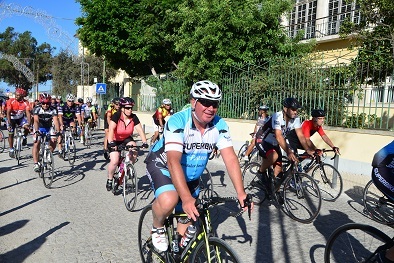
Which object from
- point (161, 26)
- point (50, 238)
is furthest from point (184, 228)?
point (161, 26)

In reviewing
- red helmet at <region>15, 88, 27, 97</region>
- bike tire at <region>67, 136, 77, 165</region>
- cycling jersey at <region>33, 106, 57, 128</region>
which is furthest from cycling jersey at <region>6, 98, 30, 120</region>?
cycling jersey at <region>33, 106, 57, 128</region>

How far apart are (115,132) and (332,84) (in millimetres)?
6572

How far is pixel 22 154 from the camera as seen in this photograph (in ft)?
40.4

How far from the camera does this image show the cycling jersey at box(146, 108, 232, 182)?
10.4ft

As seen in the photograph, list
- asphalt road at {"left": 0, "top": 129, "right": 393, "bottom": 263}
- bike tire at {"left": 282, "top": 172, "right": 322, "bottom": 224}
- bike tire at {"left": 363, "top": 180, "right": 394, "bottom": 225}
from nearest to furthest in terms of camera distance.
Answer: asphalt road at {"left": 0, "top": 129, "right": 393, "bottom": 263} → bike tire at {"left": 282, "top": 172, "right": 322, "bottom": 224} → bike tire at {"left": 363, "top": 180, "right": 394, "bottom": 225}

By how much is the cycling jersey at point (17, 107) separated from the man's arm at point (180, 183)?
954 cm

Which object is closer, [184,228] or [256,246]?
[184,228]

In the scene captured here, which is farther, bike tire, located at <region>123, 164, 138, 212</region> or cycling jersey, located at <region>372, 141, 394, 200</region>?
bike tire, located at <region>123, 164, 138, 212</region>

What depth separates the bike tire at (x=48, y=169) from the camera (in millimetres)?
7871

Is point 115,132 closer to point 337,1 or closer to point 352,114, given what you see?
point 352,114

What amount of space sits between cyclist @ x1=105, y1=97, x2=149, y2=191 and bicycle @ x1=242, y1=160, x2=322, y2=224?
2346mm

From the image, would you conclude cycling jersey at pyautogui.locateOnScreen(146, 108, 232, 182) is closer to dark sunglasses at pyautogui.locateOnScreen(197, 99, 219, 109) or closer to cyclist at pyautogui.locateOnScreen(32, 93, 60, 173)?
dark sunglasses at pyautogui.locateOnScreen(197, 99, 219, 109)

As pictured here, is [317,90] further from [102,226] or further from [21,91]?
[21,91]

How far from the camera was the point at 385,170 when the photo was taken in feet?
10.2
